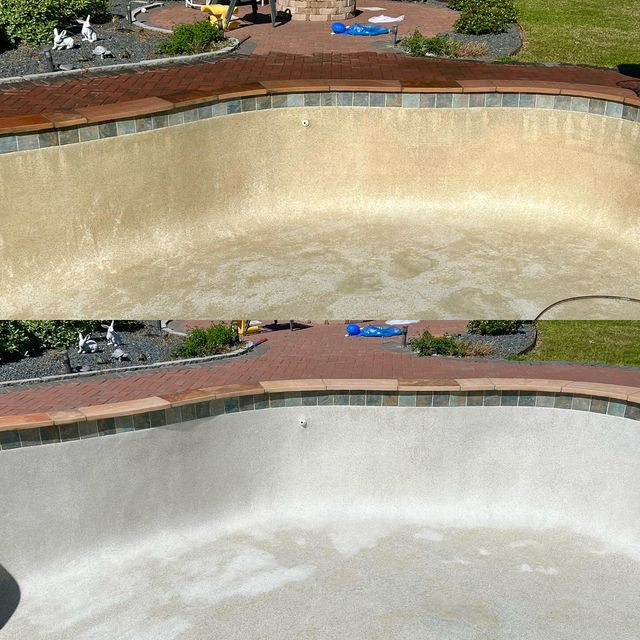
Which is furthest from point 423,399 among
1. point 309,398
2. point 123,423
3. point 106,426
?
point 106,426

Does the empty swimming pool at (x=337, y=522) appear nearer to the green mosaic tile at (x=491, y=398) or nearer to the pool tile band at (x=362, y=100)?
the green mosaic tile at (x=491, y=398)

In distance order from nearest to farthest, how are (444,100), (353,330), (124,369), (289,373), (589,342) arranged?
(289,373)
(444,100)
(124,369)
(589,342)
(353,330)

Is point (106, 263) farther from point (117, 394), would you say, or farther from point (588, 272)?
point (588, 272)

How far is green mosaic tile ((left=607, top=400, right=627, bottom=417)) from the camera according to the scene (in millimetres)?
9602

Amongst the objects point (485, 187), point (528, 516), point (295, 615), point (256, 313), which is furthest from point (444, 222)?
point (295, 615)

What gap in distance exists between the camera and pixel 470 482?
10.2 meters

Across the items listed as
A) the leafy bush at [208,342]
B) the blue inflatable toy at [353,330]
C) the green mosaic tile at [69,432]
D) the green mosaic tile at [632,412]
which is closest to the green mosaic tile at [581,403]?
the green mosaic tile at [632,412]

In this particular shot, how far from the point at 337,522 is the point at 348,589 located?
3.72ft

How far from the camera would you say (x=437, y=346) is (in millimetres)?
13766

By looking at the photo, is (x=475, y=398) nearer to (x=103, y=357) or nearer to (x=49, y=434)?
(x=49, y=434)

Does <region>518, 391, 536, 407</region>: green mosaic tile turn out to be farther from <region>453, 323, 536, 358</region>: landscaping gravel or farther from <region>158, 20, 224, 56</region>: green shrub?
<region>158, 20, 224, 56</region>: green shrub

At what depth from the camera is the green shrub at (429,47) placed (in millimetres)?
15883

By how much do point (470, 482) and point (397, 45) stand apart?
956 cm

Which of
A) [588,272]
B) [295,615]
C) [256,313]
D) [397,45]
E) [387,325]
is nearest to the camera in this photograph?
[295,615]
